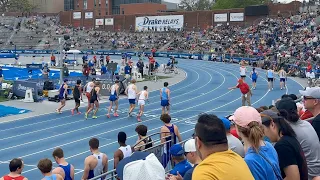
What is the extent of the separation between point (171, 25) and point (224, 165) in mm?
71304

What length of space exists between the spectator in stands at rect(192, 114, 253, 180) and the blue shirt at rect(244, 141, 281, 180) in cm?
70

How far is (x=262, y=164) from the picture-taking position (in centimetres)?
389

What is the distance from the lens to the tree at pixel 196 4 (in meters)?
112

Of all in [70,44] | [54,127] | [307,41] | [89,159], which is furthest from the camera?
[70,44]

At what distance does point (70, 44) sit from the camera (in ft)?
237

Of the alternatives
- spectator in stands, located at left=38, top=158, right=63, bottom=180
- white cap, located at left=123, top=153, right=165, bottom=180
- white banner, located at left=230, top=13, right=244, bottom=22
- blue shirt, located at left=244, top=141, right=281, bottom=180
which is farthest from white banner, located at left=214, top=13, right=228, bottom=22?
white cap, located at left=123, top=153, right=165, bottom=180

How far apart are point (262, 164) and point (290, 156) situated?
24.5 inches

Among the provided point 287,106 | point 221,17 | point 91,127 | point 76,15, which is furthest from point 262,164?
point 76,15

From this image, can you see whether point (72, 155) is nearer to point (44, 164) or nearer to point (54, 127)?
point (54, 127)

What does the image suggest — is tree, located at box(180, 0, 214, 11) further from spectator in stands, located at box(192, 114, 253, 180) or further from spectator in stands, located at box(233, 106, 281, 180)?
spectator in stands, located at box(192, 114, 253, 180)

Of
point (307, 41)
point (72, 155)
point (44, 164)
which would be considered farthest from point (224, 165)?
point (307, 41)

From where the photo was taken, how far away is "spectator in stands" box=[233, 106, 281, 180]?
3863 millimetres

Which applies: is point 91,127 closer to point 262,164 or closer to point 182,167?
point 182,167

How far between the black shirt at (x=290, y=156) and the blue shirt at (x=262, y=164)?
0.33 meters
